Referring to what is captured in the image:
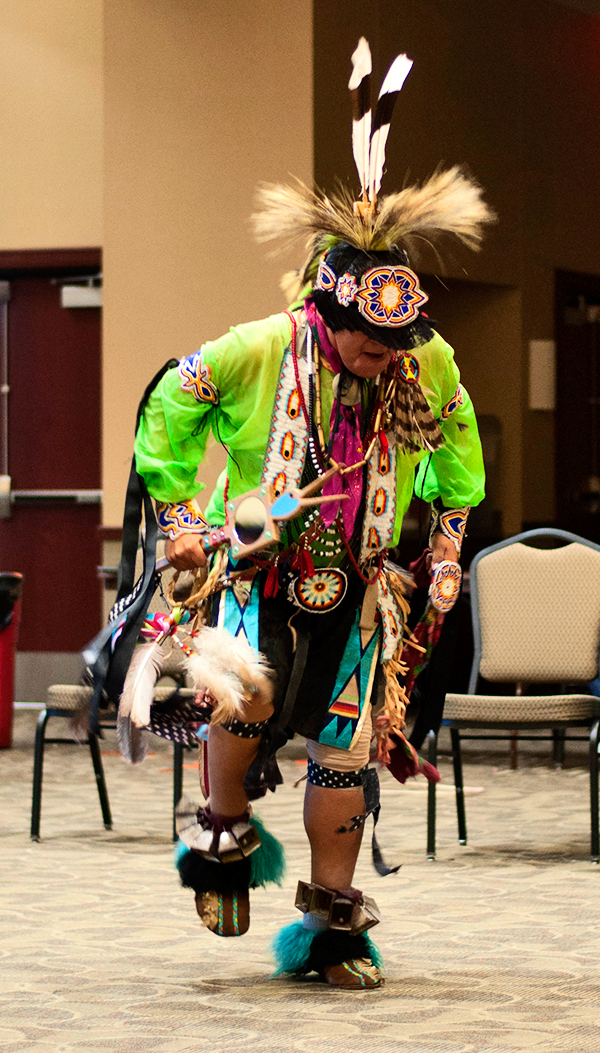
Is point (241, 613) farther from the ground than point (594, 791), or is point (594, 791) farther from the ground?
point (241, 613)

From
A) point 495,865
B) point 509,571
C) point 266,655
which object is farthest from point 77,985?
point 509,571

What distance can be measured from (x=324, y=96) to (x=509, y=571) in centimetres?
289

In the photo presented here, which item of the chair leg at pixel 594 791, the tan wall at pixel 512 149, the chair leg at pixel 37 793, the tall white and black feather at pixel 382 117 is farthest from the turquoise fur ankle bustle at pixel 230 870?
the tan wall at pixel 512 149

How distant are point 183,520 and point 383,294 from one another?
533 mm

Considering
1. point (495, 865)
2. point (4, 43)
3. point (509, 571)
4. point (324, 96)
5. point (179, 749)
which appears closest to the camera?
point (495, 865)

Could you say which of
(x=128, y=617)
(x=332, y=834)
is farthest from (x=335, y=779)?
(x=128, y=617)

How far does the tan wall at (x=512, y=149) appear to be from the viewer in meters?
7.31

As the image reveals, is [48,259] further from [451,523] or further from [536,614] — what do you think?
[451,523]

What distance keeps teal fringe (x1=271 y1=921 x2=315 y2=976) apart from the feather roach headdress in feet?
3.55

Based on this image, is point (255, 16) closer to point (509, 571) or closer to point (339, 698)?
point (509, 571)

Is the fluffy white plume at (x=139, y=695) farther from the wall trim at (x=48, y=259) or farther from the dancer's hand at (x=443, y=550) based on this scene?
the wall trim at (x=48, y=259)

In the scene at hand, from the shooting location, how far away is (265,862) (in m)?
2.86

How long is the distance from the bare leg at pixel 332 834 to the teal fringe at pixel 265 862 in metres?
0.11

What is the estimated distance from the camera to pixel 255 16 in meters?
6.97
